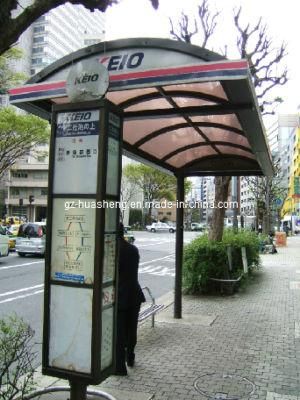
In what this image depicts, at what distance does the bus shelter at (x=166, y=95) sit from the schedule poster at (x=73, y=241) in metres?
0.78

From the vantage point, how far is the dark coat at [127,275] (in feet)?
17.0

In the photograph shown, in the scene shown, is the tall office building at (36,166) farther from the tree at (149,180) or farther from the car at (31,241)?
the car at (31,241)

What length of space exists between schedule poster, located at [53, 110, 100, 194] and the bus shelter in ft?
0.56

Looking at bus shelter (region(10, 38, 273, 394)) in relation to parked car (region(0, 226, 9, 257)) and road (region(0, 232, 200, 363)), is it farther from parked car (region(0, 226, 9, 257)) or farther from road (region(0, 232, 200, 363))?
parked car (region(0, 226, 9, 257))

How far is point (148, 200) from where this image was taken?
A: 2479 inches

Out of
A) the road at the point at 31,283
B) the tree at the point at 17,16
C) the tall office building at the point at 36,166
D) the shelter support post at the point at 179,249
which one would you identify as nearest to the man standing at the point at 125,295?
the road at the point at 31,283

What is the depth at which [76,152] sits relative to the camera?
3.77m

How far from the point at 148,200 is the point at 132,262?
57730 millimetres

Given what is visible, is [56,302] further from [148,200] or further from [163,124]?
[148,200]

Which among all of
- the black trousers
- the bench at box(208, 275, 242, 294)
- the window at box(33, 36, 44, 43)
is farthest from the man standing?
the window at box(33, 36, 44, 43)

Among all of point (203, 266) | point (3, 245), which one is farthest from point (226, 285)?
point (3, 245)

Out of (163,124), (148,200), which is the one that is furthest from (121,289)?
(148,200)

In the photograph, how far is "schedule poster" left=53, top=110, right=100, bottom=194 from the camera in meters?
3.70

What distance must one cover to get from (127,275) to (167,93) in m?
2.06
